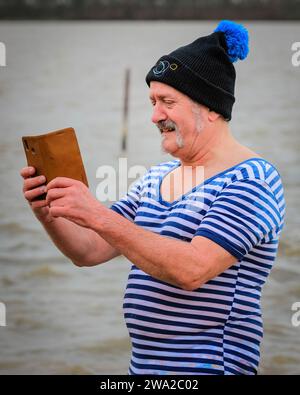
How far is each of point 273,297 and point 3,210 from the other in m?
7.78

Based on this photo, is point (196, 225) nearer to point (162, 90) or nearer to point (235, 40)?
point (162, 90)

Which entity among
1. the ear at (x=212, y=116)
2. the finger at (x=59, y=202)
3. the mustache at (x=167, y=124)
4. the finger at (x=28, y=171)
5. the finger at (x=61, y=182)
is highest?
the ear at (x=212, y=116)

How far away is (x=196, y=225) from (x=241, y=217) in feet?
0.53

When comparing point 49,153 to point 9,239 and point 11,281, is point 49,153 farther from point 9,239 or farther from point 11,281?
point 9,239

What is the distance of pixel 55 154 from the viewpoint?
272 cm

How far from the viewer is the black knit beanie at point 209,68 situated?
2791mm

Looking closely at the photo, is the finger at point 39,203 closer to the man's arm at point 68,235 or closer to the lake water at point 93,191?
the man's arm at point 68,235

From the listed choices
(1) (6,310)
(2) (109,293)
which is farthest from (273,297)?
(1) (6,310)

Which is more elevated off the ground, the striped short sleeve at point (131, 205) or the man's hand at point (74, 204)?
the man's hand at point (74, 204)

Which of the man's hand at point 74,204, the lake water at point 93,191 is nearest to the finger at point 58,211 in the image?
the man's hand at point 74,204

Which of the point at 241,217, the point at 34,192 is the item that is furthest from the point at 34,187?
the point at 241,217

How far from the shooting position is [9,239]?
13859mm

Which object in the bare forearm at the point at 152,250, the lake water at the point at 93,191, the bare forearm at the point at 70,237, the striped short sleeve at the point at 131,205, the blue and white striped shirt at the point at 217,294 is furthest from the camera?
the lake water at the point at 93,191

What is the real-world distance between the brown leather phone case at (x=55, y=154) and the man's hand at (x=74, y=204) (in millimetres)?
134
